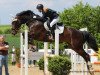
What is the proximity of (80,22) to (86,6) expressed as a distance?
4.23 m

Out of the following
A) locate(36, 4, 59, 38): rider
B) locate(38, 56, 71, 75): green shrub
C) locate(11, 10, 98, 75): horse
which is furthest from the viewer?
locate(11, 10, 98, 75): horse

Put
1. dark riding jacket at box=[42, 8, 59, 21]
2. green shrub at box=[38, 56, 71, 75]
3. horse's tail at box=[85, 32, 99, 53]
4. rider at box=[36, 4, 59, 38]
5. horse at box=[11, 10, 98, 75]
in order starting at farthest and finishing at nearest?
horse's tail at box=[85, 32, 99, 53], horse at box=[11, 10, 98, 75], dark riding jacket at box=[42, 8, 59, 21], rider at box=[36, 4, 59, 38], green shrub at box=[38, 56, 71, 75]

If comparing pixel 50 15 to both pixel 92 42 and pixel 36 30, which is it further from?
pixel 92 42

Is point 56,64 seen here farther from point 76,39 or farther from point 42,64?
point 76,39

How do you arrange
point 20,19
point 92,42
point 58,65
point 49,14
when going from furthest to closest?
point 92,42
point 20,19
point 49,14
point 58,65

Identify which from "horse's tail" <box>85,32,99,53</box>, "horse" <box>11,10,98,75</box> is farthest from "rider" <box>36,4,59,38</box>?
"horse's tail" <box>85,32,99,53</box>

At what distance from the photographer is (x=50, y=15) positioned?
40.9 feet

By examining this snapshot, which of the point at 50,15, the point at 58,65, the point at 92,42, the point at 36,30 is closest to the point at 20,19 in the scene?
the point at 36,30

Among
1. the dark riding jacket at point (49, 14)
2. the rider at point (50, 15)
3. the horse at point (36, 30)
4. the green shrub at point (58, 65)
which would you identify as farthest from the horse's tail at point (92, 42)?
the green shrub at point (58, 65)

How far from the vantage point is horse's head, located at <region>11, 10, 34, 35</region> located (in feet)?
41.3

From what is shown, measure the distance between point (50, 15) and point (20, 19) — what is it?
883mm

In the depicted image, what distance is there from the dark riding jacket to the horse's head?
42cm

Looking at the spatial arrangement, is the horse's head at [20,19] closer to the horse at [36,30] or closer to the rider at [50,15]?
the horse at [36,30]

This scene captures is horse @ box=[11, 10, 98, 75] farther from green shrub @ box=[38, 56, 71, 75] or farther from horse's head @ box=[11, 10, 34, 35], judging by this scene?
green shrub @ box=[38, 56, 71, 75]
